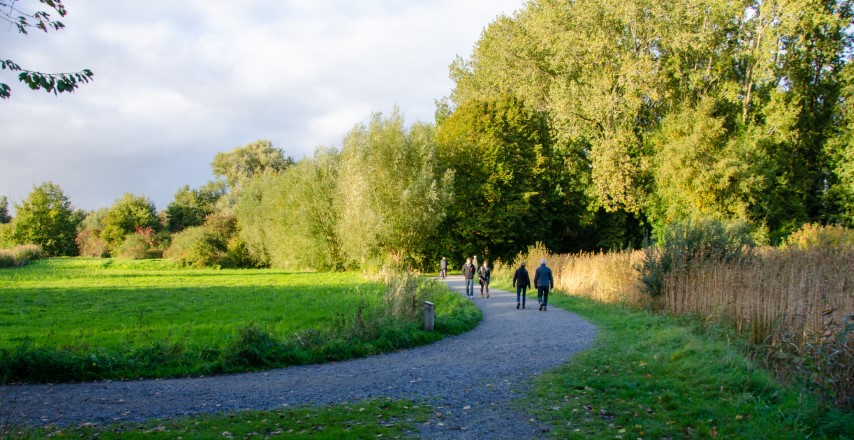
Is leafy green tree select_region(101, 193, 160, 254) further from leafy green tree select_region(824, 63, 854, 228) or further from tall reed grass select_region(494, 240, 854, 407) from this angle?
leafy green tree select_region(824, 63, 854, 228)

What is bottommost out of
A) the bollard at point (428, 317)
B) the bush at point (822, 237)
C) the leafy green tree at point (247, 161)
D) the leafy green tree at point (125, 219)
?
the bollard at point (428, 317)

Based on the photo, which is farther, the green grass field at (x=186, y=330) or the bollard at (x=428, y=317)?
the bollard at (x=428, y=317)

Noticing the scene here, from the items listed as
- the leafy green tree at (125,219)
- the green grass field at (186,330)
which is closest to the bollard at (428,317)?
the green grass field at (186,330)

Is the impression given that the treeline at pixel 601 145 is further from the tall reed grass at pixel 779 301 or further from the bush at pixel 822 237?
the tall reed grass at pixel 779 301

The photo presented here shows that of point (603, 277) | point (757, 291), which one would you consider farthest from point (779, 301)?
point (603, 277)

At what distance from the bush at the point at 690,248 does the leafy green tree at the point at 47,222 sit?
74063 millimetres

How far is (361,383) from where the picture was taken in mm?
9508

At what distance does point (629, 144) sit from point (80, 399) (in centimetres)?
3613

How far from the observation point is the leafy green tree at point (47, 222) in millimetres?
68250

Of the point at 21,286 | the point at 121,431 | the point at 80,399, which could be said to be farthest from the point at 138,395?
the point at 21,286

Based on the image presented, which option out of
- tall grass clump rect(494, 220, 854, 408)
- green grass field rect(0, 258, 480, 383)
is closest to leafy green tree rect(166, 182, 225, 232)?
green grass field rect(0, 258, 480, 383)

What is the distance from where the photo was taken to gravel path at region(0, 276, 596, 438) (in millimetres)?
7344

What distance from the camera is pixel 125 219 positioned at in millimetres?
72750

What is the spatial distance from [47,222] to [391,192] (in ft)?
177
